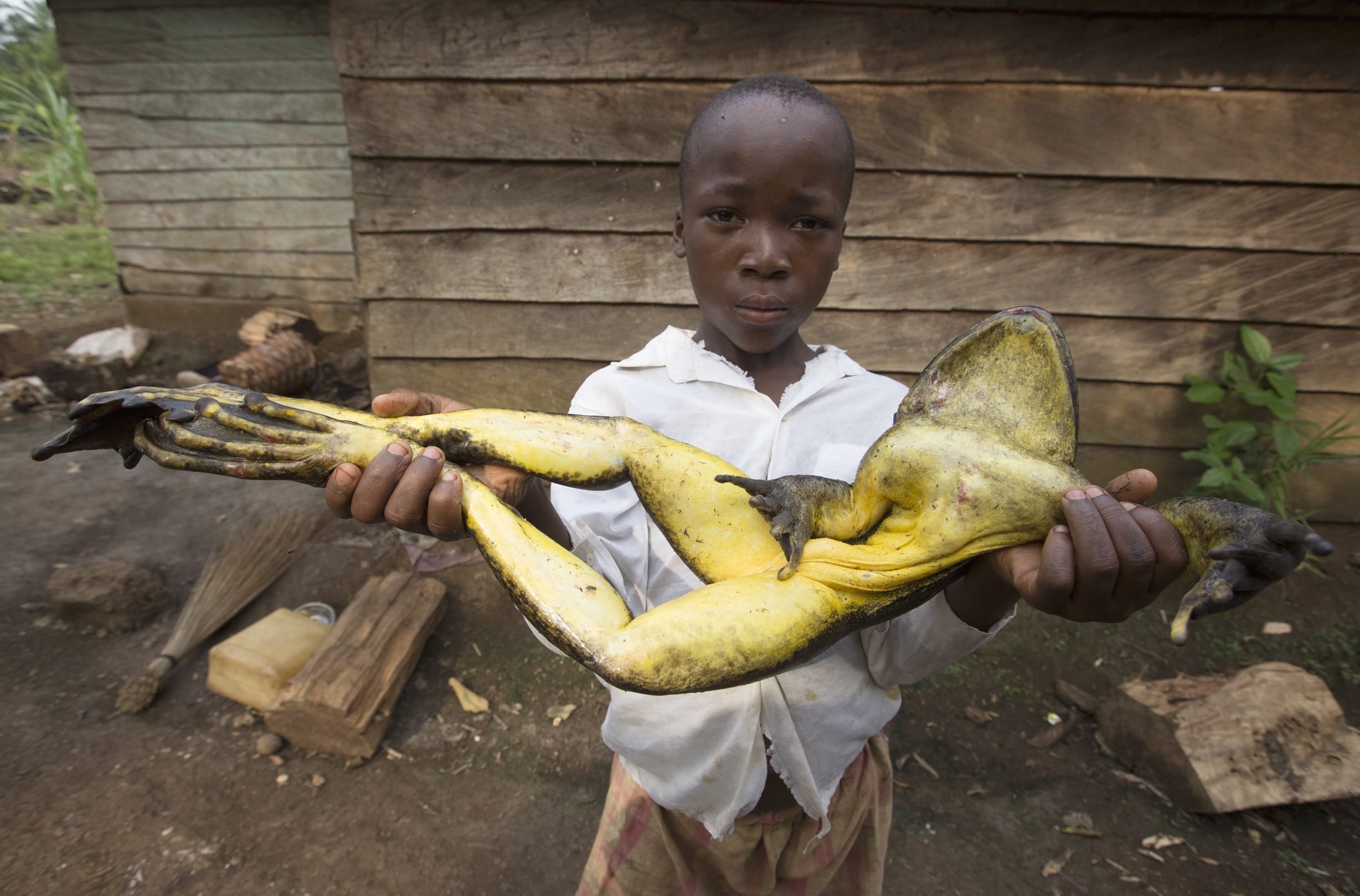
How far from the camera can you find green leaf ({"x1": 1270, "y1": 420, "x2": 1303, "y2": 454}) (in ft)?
9.73

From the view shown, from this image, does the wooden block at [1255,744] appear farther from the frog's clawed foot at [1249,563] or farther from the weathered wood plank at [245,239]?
the weathered wood plank at [245,239]

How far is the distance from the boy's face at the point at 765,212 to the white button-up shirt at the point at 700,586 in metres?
0.19

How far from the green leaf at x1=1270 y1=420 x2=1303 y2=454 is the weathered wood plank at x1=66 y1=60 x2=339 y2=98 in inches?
275

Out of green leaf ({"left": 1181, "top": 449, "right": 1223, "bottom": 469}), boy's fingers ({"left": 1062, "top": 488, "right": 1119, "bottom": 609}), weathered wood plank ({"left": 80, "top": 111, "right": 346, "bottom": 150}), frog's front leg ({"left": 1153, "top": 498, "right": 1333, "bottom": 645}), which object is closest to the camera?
frog's front leg ({"left": 1153, "top": 498, "right": 1333, "bottom": 645})

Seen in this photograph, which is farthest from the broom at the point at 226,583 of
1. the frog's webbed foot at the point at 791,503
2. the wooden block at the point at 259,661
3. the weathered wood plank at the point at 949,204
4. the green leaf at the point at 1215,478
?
the green leaf at the point at 1215,478

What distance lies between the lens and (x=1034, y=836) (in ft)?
8.46

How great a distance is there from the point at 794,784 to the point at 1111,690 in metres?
2.14

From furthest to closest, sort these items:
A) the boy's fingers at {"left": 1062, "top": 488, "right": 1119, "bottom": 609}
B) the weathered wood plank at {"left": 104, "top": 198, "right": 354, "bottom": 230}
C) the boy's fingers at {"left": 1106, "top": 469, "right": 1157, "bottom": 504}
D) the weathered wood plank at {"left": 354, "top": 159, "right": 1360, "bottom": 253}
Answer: the weathered wood plank at {"left": 104, "top": 198, "right": 354, "bottom": 230} < the weathered wood plank at {"left": 354, "top": 159, "right": 1360, "bottom": 253} < the boy's fingers at {"left": 1106, "top": 469, "right": 1157, "bottom": 504} < the boy's fingers at {"left": 1062, "top": 488, "right": 1119, "bottom": 609}

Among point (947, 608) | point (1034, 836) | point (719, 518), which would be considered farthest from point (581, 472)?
point (1034, 836)

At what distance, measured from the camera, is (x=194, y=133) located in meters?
6.23

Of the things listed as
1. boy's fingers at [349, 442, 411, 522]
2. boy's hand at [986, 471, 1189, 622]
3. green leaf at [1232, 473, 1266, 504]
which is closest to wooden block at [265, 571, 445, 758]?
boy's fingers at [349, 442, 411, 522]

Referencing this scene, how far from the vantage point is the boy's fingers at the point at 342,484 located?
1168 millimetres

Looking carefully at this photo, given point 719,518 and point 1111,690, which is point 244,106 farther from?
point 1111,690

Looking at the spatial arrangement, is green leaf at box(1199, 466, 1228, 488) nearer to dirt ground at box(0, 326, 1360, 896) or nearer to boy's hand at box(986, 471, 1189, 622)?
dirt ground at box(0, 326, 1360, 896)
